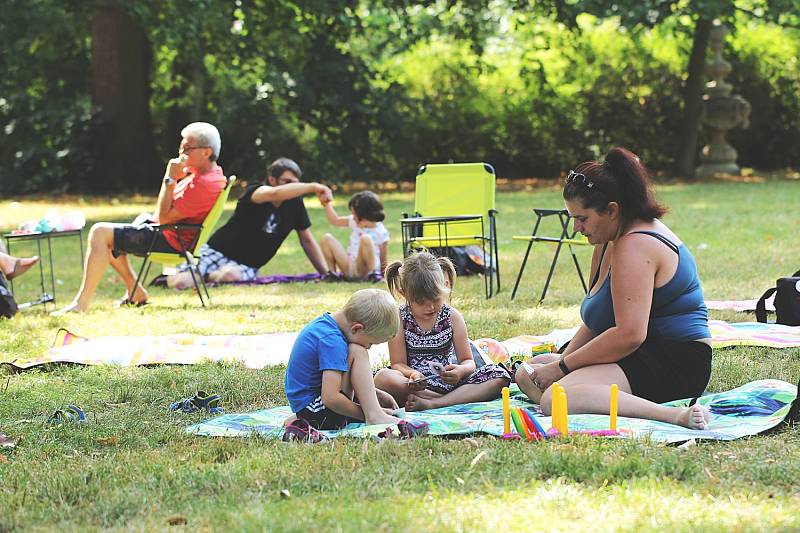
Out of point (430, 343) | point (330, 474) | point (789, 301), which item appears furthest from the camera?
point (789, 301)

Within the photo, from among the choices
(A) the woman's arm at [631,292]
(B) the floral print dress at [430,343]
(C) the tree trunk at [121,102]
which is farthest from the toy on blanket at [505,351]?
(C) the tree trunk at [121,102]

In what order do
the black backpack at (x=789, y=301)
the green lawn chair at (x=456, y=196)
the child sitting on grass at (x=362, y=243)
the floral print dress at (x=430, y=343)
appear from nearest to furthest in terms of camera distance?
the floral print dress at (x=430, y=343), the black backpack at (x=789, y=301), the green lawn chair at (x=456, y=196), the child sitting on grass at (x=362, y=243)

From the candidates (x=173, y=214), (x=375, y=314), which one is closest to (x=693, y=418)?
(x=375, y=314)

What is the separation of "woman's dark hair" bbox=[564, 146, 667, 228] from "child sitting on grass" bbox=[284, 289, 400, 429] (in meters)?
0.86

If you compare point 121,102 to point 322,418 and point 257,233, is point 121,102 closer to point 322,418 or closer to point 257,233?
point 257,233

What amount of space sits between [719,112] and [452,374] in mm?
17825

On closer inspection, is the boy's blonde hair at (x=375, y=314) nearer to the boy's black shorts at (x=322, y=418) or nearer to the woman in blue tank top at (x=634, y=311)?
the boy's black shorts at (x=322, y=418)

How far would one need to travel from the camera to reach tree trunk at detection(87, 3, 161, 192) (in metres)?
19.0

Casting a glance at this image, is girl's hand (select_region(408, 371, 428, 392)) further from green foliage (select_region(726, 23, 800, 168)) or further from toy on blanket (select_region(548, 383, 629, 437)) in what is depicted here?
green foliage (select_region(726, 23, 800, 168))

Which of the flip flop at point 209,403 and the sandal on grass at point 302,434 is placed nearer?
the sandal on grass at point 302,434

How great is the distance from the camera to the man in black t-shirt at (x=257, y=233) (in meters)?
9.29

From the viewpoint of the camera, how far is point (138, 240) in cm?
798

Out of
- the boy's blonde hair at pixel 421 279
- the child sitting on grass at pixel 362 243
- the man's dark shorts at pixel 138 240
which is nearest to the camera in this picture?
the boy's blonde hair at pixel 421 279

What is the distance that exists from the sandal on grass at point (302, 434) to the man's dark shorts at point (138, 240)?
4165mm
